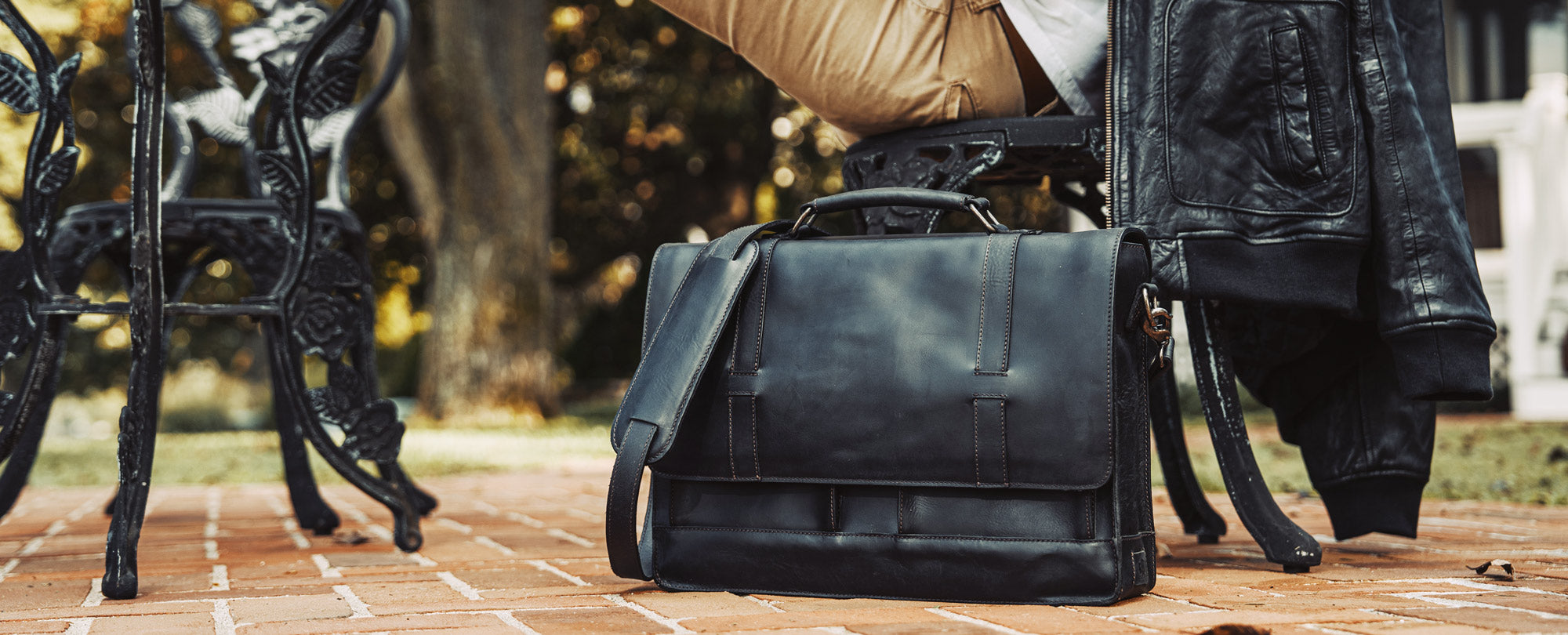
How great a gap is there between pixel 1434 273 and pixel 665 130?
13.1 m

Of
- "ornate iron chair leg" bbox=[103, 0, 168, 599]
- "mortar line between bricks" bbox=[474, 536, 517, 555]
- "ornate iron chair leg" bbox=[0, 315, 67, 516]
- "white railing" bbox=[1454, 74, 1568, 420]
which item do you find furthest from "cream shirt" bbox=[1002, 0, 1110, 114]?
"white railing" bbox=[1454, 74, 1568, 420]

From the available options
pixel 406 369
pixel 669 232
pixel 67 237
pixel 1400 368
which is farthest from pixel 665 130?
pixel 1400 368

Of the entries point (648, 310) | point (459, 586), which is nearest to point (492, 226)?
point (459, 586)

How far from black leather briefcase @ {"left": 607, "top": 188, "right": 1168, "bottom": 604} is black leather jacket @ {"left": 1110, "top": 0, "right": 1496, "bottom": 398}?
216mm

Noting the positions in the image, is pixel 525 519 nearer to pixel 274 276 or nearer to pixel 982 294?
pixel 274 276

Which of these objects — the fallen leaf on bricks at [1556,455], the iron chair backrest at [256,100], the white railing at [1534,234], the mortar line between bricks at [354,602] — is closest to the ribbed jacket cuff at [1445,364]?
the mortar line between bricks at [354,602]

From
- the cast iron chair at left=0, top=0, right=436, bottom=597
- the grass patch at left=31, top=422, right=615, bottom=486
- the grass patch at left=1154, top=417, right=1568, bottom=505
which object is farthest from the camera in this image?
the grass patch at left=31, top=422, right=615, bottom=486

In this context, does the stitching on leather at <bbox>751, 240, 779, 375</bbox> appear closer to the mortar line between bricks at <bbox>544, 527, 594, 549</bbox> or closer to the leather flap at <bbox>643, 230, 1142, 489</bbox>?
the leather flap at <bbox>643, 230, 1142, 489</bbox>

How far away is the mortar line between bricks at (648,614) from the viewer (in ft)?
5.49

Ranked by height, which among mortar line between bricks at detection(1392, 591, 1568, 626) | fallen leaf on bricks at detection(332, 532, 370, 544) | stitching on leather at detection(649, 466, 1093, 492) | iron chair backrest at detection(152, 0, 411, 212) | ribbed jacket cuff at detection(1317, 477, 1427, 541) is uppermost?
iron chair backrest at detection(152, 0, 411, 212)

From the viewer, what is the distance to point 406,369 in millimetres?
16953

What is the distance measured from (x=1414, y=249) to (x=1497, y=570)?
1.79 ft

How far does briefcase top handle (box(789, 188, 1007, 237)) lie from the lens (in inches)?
78.0

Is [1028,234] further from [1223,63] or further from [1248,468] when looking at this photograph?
[1248,468]
